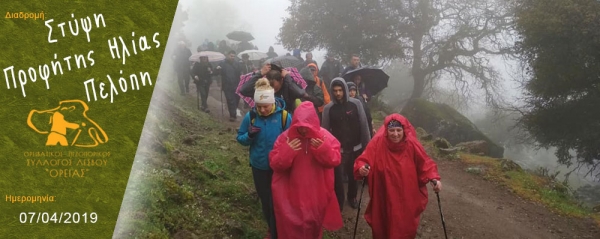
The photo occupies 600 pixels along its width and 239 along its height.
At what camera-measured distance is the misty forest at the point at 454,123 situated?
575cm

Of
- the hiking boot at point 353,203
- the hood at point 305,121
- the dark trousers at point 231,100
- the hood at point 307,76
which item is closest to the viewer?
the hood at point 305,121

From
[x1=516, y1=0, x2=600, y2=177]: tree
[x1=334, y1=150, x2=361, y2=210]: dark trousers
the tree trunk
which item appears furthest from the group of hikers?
the tree trunk

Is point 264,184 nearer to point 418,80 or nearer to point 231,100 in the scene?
point 231,100

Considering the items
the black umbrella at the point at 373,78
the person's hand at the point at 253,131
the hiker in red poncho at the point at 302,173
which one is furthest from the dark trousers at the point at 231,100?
the hiker in red poncho at the point at 302,173

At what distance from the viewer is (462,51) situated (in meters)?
21.9

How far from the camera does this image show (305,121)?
13.2 feet

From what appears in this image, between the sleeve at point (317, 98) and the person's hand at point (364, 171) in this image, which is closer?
the person's hand at point (364, 171)

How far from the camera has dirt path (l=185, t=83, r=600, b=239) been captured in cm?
625

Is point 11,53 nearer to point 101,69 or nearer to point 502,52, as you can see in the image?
point 101,69

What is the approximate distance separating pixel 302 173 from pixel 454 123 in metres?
14.3

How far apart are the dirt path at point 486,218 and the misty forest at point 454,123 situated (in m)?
0.03

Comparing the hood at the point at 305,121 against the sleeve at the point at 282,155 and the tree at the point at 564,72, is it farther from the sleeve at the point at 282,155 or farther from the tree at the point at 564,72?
the tree at the point at 564,72

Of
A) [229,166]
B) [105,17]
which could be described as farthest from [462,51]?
[105,17]

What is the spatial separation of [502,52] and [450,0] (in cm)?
392
